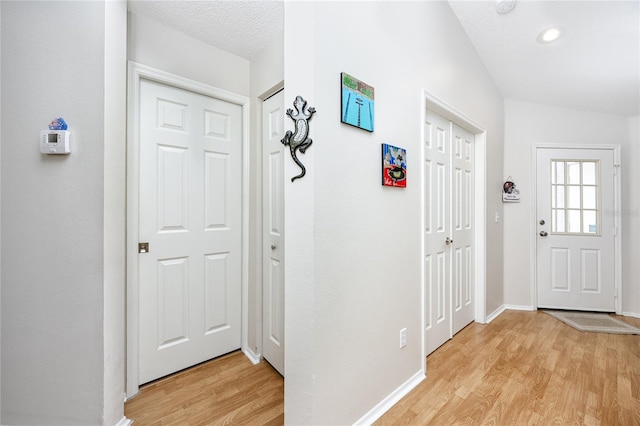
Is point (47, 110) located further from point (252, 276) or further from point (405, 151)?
point (405, 151)

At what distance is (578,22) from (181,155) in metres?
3.08

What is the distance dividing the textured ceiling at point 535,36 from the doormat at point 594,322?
2.28 m

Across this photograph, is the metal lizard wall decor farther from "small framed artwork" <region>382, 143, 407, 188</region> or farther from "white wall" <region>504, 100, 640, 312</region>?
"white wall" <region>504, 100, 640, 312</region>

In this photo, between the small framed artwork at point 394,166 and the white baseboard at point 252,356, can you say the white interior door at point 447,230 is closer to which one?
the small framed artwork at point 394,166

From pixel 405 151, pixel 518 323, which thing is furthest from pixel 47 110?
Answer: pixel 518 323

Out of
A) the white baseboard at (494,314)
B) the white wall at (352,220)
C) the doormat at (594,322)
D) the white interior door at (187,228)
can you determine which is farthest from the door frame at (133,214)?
the doormat at (594,322)

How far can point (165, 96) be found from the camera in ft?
5.97

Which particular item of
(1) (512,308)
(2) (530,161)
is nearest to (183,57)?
(2) (530,161)

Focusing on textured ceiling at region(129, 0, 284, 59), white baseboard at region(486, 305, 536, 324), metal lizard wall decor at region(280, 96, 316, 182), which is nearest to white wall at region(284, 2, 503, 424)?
metal lizard wall decor at region(280, 96, 316, 182)

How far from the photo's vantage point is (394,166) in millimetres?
1576

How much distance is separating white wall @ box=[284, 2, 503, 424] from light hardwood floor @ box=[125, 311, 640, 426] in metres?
0.27

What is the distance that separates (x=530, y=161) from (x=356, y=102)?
2977 millimetres

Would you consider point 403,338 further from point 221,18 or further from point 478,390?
point 221,18

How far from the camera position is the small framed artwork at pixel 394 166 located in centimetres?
151
